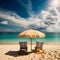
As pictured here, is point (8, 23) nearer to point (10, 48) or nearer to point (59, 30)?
point (10, 48)

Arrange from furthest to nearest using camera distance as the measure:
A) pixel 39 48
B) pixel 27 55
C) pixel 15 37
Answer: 1. pixel 15 37
2. pixel 39 48
3. pixel 27 55

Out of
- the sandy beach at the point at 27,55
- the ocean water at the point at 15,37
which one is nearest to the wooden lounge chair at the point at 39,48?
the sandy beach at the point at 27,55

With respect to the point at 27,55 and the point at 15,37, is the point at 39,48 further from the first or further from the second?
the point at 15,37

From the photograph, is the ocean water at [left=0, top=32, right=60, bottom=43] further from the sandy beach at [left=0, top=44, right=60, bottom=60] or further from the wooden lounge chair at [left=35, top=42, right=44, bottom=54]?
the wooden lounge chair at [left=35, top=42, right=44, bottom=54]

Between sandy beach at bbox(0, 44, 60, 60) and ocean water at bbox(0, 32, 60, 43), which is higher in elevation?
ocean water at bbox(0, 32, 60, 43)

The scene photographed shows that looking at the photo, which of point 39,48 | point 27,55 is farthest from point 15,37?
point 27,55

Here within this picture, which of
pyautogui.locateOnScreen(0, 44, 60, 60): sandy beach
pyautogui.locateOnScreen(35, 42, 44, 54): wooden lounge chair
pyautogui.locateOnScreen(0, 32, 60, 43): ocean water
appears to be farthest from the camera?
pyautogui.locateOnScreen(0, 32, 60, 43): ocean water

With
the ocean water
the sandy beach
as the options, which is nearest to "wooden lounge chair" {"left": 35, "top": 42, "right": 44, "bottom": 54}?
the sandy beach

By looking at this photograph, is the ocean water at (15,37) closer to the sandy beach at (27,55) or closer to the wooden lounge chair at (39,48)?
the sandy beach at (27,55)

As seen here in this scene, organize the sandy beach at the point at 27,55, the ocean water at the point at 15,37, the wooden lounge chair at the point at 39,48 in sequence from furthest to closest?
the ocean water at the point at 15,37
the wooden lounge chair at the point at 39,48
the sandy beach at the point at 27,55

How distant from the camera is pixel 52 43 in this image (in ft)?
20.8

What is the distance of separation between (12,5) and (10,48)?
1670 mm

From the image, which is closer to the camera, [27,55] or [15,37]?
[27,55]

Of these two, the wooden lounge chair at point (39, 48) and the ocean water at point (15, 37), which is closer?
the wooden lounge chair at point (39, 48)
